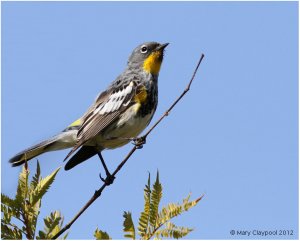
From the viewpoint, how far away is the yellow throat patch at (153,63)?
23.5 feet

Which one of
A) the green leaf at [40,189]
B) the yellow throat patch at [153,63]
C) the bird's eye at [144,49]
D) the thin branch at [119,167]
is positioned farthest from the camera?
the bird's eye at [144,49]

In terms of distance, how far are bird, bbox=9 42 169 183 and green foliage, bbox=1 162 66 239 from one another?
124 inches

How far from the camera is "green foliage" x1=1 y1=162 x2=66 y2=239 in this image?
279 cm

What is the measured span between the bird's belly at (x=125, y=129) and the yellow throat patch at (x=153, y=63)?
2.75ft

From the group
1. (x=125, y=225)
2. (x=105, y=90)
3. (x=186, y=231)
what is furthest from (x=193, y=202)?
(x=105, y=90)

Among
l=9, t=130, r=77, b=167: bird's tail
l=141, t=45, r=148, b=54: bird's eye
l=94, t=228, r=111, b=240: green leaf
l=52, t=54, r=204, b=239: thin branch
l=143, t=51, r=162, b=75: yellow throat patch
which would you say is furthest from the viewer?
l=141, t=45, r=148, b=54: bird's eye

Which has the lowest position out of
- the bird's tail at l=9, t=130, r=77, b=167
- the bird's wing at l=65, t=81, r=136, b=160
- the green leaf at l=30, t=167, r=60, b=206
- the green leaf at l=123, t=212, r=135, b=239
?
the bird's tail at l=9, t=130, r=77, b=167

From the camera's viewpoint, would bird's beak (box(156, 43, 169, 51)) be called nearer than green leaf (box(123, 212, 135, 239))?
No

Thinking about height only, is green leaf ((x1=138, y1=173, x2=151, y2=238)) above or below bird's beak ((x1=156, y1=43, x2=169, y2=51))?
Answer: below

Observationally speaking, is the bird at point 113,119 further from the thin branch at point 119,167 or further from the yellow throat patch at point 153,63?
the thin branch at point 119,167

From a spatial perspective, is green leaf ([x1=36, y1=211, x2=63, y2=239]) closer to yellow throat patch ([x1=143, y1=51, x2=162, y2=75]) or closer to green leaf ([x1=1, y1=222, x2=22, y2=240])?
green leaf ([x1=1, y1=222, x2=22, y2=240])

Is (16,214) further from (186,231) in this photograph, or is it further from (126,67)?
(126,67)

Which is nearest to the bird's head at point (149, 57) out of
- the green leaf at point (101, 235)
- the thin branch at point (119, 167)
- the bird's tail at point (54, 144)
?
the bird's tail at point (54, 144)

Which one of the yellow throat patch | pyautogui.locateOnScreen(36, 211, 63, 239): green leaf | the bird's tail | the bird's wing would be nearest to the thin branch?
pyautogui.locateOnScreen(36, 211, 63, 239): green leaf
